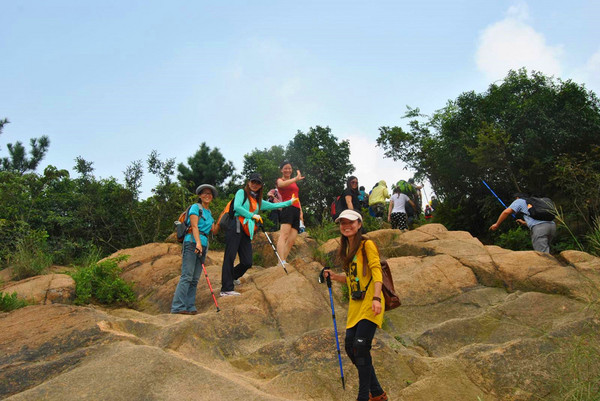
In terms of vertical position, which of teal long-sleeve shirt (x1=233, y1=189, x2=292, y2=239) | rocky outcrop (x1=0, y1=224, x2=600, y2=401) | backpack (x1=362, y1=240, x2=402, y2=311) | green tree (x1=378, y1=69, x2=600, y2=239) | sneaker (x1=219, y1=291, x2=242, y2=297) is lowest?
rocky outcrop (x1=0, y1=224, x2=600, y2=401)

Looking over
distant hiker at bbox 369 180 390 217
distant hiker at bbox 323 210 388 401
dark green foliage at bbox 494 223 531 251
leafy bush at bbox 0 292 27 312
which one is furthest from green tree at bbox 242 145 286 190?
distant hiker at bbox 323 210 388 401

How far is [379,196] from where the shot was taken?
13.7 meters

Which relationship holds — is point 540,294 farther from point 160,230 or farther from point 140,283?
point 160,230

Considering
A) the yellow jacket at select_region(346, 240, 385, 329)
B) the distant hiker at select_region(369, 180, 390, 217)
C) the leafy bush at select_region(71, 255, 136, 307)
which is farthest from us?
the distant hiker at select_region(369, 180, 390, 217)

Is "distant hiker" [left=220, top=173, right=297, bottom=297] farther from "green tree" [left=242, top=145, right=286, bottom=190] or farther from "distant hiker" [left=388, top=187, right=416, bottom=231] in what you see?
"green tree" [left=242, top=145, right=286, bottom=190]

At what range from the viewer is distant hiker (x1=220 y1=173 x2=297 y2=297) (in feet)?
25.1

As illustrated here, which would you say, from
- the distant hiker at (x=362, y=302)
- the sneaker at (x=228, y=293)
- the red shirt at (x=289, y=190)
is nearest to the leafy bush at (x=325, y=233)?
the red shirt at (x=289, y=190)

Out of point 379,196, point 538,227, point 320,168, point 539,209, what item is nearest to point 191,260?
point 539,209

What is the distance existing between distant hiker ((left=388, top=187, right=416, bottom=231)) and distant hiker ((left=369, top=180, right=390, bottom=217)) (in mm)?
1479

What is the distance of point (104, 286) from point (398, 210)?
6.75 m

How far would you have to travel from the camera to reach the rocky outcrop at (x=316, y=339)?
14.8ft

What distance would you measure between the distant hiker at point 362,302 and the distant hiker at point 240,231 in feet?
9.49

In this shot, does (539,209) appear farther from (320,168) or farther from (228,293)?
(320,168)

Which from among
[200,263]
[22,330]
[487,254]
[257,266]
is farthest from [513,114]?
[22,330]
